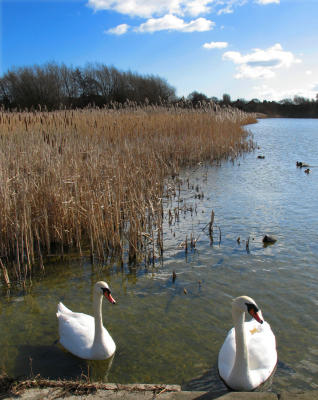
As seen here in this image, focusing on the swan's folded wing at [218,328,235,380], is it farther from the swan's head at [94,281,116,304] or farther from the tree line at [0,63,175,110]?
the tree line at [0,63,175,110]

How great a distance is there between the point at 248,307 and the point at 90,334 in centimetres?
163

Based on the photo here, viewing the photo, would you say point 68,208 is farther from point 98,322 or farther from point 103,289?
point 98,322

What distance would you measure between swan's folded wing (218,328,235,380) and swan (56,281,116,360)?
41.2 inches

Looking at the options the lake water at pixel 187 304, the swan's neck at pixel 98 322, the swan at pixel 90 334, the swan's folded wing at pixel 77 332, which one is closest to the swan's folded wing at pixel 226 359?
the lake water at pixel 187 304

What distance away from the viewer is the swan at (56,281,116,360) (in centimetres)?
358

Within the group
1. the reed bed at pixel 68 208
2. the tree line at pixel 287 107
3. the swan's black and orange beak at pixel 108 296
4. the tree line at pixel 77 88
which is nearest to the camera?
the swan's black and orange beak at pixel 108 296

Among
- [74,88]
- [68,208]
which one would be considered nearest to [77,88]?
[74,88]

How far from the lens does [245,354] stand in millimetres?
3188

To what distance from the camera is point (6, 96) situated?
35.4m

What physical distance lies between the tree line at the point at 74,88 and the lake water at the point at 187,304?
83.9ft

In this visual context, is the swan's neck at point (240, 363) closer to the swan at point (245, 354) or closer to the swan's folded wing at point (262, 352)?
the swan at point (245, 354)

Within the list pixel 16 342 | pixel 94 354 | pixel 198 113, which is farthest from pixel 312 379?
pixel 198 113

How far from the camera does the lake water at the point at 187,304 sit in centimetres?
351

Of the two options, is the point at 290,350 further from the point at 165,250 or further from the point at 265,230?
the point at 265,230
